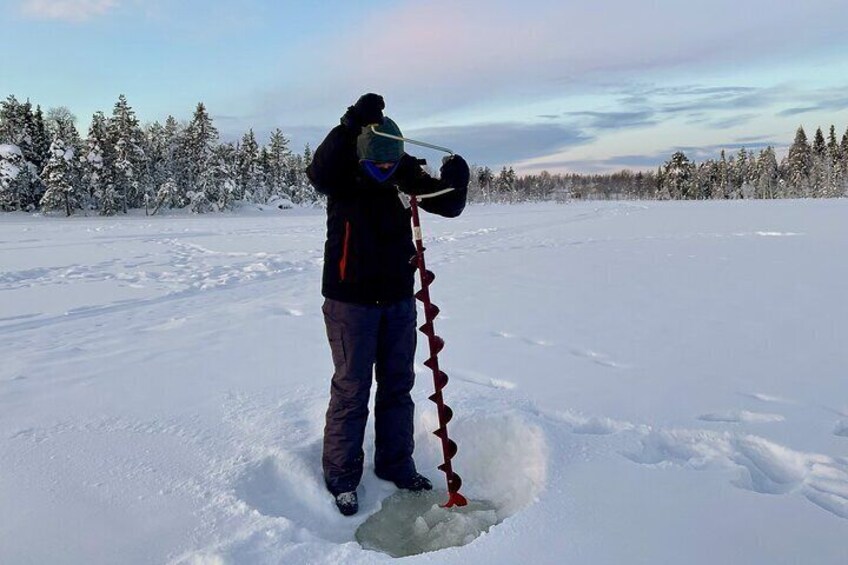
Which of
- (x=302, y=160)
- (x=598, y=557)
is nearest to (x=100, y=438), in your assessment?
(x=598, y=557)

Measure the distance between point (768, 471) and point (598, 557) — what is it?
1439 mm

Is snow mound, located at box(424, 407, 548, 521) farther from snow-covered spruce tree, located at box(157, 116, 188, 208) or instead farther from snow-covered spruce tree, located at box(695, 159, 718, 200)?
snow-covered spruce tree, located at box(695, 159, 718, 200)

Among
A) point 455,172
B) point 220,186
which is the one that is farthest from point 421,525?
point 220,186

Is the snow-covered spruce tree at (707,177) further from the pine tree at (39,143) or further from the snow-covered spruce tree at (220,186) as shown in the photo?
the pine tree at (39,143)

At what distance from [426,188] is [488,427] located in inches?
60.1

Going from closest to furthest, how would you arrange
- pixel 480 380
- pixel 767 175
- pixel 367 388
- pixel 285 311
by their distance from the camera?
pixel 367 388 < pixel 480 380 < pixel 285 311 < pixel 767 175

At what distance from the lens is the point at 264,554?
8.21 feet

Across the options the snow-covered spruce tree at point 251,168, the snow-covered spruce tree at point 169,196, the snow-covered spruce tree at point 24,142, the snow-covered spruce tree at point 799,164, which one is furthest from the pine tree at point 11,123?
the snow-covered spruce tree at point 799,164

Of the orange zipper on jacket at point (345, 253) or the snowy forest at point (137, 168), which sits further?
the snowy forest at point (137, 168)

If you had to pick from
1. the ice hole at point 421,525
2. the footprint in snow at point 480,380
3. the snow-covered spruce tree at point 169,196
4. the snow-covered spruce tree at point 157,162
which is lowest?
the ice hole at point 421,525

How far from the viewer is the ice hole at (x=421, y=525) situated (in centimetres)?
284

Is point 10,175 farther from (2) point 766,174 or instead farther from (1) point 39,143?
(2) point 766,174

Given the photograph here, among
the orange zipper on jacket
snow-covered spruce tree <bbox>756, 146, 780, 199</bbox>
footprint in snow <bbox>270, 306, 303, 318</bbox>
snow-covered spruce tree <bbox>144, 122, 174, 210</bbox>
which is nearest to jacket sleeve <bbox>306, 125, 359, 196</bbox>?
the orange zipper on jacket

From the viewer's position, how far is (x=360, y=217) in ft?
10.5
